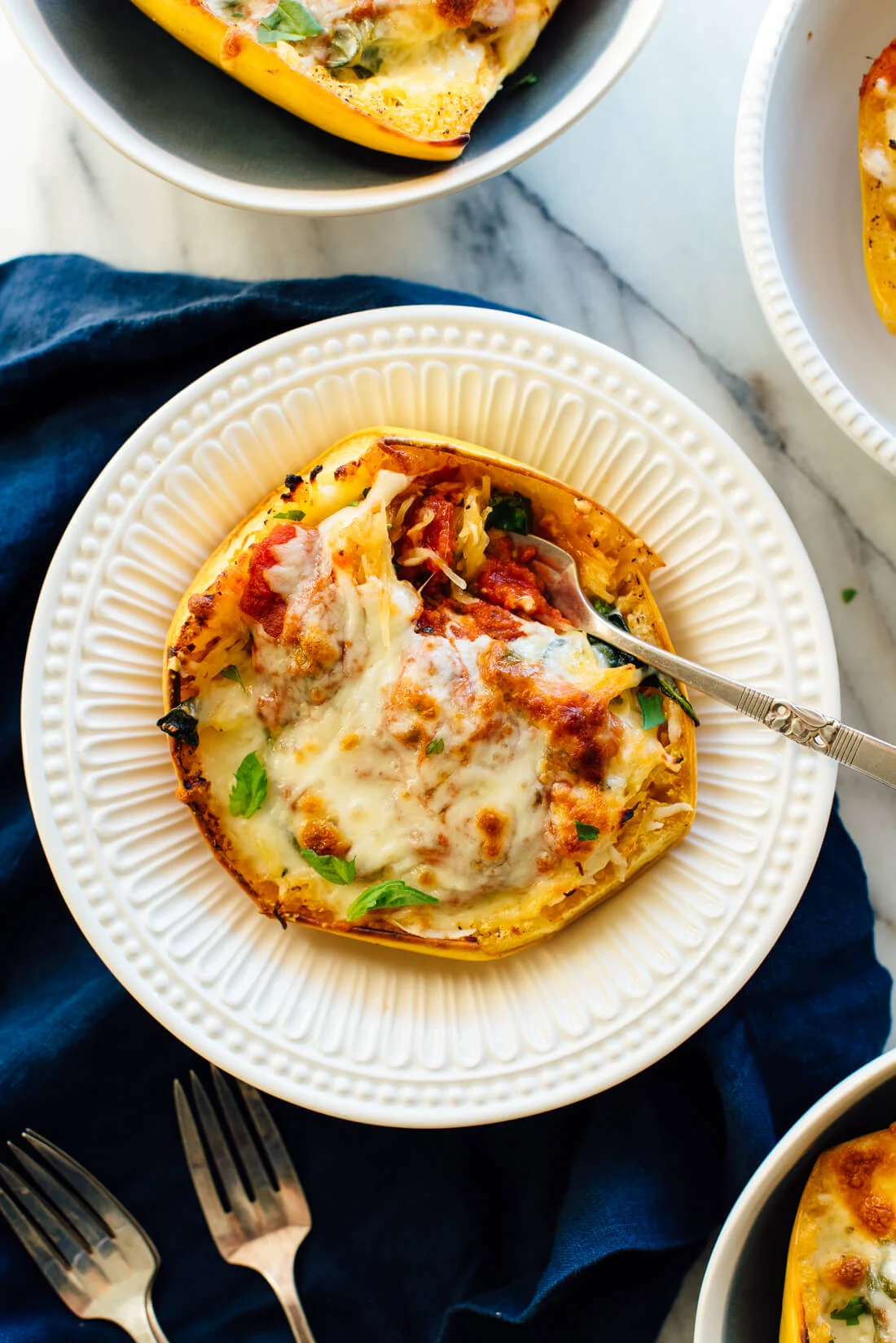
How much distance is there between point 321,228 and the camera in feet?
8.66

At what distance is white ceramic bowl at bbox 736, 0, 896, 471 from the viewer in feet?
7.09

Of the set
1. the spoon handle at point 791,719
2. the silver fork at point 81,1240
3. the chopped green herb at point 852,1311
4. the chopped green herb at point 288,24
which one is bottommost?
the silver fork at point 81,1240

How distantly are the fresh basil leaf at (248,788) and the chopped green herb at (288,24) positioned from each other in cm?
132

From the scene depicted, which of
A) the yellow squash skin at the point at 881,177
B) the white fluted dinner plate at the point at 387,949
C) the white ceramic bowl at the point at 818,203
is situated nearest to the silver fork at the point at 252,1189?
the white fluted dinner plate at the point at 387,949

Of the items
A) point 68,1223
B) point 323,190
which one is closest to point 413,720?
point 323,190

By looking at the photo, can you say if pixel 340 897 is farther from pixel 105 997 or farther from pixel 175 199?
pixel 175 199

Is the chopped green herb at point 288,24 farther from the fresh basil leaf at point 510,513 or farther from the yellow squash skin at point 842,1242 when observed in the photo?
the yellow squash skin at point 842,1242

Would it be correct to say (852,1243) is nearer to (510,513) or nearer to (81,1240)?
(510,513)

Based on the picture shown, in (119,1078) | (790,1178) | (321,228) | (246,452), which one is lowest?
(119,1078)

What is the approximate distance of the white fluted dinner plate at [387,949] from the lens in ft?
7.29

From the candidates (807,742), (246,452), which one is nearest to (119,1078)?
(246,452)

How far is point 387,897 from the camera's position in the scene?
2.09 meters

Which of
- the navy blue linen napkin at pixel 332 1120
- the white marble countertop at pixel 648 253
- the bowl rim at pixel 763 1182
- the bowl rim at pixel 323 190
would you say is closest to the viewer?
the bowl rim at pixel 763 1182

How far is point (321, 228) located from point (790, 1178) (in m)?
2.30
